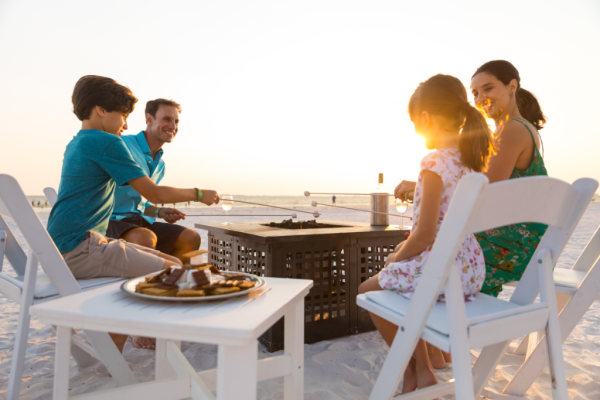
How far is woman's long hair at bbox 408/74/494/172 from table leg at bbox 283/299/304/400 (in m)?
0.85

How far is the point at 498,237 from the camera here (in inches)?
67.9

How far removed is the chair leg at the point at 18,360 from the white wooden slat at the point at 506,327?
1419mm

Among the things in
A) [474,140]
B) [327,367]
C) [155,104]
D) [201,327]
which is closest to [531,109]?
[474,140]

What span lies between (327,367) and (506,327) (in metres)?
1.12

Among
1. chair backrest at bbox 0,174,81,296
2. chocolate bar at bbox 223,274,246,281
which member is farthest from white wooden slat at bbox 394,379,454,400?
chair backrest at bbox 0,174,81,296

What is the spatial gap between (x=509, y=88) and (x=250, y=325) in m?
1.85

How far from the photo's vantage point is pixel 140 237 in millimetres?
2143

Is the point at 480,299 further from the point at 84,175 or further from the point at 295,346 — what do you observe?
the point at 84,175

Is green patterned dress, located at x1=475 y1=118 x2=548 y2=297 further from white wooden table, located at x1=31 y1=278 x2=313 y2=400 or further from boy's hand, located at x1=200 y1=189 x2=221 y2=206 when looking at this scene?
boy's hand, located at x1=200 y1=189 x2=221 y2=206

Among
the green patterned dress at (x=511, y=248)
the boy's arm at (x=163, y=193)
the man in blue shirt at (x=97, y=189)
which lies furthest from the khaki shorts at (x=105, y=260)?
the green patterned dress at (x=511, y=248)

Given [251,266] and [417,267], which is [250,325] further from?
[251,266]

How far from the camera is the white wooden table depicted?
0.76 meters

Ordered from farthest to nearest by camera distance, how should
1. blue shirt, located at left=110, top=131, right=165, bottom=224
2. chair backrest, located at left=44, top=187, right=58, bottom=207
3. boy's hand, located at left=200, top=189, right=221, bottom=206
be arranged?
blue shirt, located at left=110, top=131, right=165, bottom=224 → chair backrest, located at left=44, top=187, right=58, bottom=207 → boy's hand, located at left=200, top=189, right=221, bottom=206

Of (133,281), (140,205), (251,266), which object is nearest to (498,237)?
(251,266)
